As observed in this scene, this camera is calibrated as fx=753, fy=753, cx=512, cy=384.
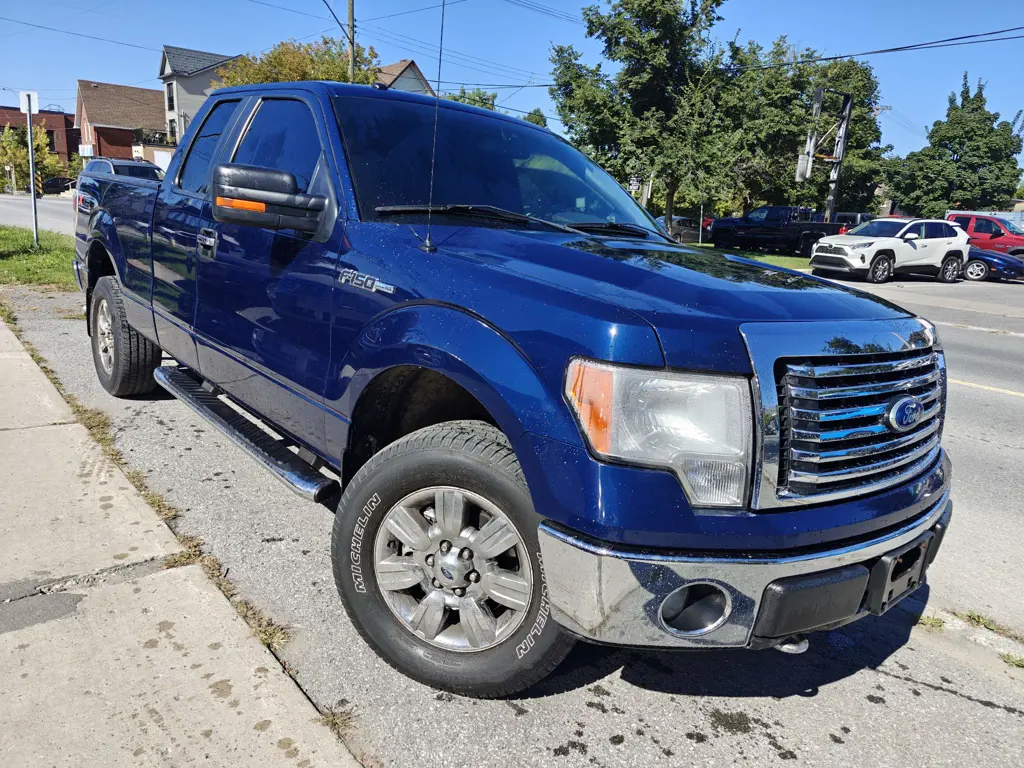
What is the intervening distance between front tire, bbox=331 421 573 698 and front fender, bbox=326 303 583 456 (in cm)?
19

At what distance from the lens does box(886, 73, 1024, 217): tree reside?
47.6 metres

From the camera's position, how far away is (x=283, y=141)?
3.38 metres

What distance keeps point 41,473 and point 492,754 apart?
3086 millimetres

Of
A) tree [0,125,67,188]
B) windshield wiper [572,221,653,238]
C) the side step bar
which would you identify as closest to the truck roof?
windshield wiper [572,221,653,238]

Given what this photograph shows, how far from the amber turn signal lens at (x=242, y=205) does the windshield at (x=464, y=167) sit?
14.1 inches

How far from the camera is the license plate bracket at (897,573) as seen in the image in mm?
2123

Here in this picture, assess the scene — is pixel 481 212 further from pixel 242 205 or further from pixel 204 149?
pixel 204 149

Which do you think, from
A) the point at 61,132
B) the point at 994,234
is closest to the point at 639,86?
the point at 994,234

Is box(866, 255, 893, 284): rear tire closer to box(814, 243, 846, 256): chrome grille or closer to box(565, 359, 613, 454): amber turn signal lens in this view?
box(814, 243, 846, 256): chrome grille

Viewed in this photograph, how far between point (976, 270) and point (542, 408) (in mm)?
26819

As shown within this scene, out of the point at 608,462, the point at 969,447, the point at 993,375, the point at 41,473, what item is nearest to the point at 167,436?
the point at 41,473

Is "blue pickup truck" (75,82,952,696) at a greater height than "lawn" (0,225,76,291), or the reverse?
"blue pickup truck" (75,82,952,696)

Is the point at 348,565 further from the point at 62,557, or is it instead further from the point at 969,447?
the point at 969,447

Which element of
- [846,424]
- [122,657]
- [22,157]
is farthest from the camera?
[22,157]
